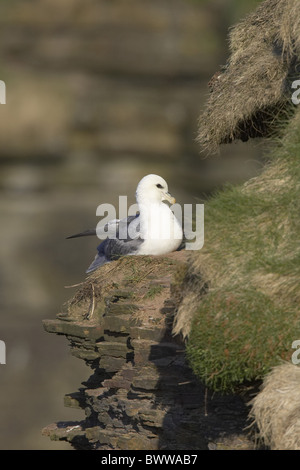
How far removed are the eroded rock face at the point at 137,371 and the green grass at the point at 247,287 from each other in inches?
29.5

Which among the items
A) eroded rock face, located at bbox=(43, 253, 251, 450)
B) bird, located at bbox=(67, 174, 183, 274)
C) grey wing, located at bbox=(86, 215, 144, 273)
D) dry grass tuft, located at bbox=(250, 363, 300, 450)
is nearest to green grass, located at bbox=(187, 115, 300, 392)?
dry grass tuft, located at bbox=(250, 363, 300, 450)

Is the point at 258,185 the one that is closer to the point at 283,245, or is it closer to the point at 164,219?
the point at 283,245

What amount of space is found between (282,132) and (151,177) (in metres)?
3.13

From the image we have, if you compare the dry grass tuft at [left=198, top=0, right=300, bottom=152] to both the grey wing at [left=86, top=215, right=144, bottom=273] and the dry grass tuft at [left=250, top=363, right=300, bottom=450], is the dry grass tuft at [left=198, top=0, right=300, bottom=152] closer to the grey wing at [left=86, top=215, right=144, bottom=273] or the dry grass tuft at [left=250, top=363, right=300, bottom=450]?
the grey wing at [left=86, top=215, right=144, bottom=273]

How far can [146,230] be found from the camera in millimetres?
11336

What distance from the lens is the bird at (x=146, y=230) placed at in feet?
36.7

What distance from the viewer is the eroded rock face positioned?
8.71 m

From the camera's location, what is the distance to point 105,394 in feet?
34.2

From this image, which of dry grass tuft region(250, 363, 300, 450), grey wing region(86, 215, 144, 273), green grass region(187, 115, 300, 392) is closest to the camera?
dry grass tuft region(250, 363, 300, 450)

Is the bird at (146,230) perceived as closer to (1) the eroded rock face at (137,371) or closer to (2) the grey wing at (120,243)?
(2) the grey wing at (120,243)

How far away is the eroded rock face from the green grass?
2.46ft

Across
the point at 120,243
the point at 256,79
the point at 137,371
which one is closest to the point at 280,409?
the point at 137,371

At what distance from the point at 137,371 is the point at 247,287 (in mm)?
2668

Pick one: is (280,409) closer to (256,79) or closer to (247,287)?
(247,287)
